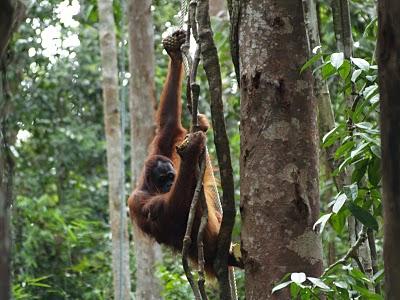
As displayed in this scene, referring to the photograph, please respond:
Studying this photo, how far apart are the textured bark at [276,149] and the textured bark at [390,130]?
126 cm

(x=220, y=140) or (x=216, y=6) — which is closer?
(x=220, y=140)

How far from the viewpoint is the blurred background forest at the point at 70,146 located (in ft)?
23.5

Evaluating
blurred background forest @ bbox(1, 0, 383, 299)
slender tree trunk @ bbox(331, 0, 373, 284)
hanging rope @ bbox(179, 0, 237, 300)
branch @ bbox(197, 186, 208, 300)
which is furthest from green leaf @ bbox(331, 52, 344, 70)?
blurred background forest @ bbox(1, 0, 383, 299)

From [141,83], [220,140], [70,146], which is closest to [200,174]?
[220,140]

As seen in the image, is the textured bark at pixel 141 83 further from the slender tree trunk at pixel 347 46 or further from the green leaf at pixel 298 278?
the green leaf at pixel 298 278

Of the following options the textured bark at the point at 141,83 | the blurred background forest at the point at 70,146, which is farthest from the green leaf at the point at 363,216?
the textured bark at the point at 141,83

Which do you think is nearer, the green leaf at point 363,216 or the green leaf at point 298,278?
the green leaf at point 298,278

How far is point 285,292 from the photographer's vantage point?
8.53 feet

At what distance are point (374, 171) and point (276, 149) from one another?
0.33 m

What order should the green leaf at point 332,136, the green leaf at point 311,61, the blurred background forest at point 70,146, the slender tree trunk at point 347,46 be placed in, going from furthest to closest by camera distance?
1. the blurred background forest at point 70,146
2. the slender tree trunk at point 347,46
3. the green leaf at point 332,136
4. the green leaf at point 311,61

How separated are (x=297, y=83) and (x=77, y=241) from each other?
21.4 feet

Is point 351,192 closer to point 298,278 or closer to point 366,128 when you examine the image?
point 366,128

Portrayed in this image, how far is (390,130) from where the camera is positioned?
1.38 m

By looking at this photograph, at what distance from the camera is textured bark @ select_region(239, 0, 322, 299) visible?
8.72 ft
